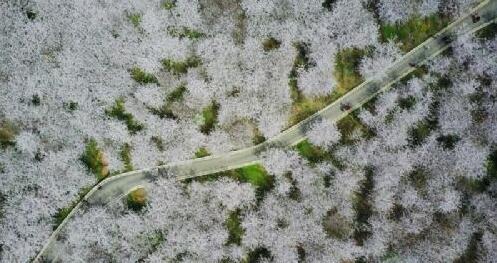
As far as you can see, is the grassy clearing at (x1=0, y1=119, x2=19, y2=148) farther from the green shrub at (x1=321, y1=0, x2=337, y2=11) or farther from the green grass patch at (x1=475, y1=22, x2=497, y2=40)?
the green grass patch at (x1=475, y1=22, x2=497, y2=40)

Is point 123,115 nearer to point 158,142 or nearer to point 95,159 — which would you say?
point 158,142

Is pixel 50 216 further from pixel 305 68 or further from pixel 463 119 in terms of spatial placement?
pixel 463 119

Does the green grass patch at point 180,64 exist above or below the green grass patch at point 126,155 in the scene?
above

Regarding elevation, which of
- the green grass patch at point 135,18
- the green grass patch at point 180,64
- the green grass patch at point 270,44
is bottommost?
the green grass patch at point 180,64

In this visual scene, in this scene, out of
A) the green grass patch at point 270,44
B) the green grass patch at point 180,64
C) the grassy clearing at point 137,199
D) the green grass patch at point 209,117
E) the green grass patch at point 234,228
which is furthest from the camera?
the grassy clearing at point 137,199

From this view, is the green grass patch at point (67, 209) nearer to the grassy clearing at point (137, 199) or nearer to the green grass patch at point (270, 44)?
the grassy clearing at point (137, 199)

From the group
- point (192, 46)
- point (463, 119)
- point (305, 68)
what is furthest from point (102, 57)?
point (463, 119)

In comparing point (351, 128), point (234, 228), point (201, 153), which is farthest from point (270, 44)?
point (234, 228)

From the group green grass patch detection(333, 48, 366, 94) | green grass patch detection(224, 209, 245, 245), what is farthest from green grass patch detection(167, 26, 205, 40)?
green grass patch detection(224, 209, 245, 245)

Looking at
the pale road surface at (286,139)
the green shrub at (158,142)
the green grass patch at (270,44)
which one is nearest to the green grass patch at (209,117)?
the pale road surface at (286,139)

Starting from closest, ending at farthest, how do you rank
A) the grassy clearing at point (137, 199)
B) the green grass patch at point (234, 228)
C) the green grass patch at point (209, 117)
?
the green grass patch at point (209, 117), the green grass patch at point (234, 228), the grassy clearing at point (137, 199)

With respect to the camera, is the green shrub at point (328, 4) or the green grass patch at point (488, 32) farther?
the green shrub at point (328, 4)
